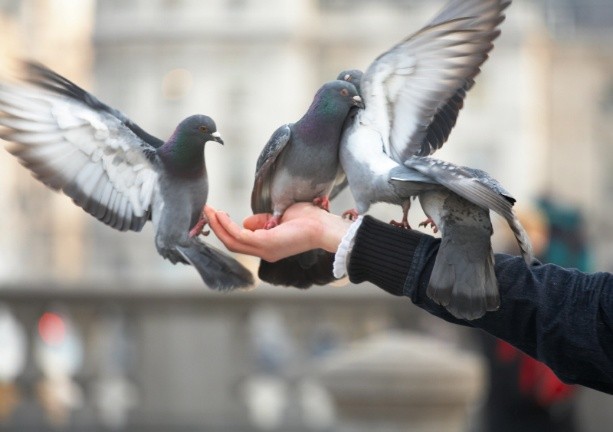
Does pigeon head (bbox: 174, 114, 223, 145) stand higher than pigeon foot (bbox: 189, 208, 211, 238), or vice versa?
pigeon head (bbox: 174, 114, 223, 145)

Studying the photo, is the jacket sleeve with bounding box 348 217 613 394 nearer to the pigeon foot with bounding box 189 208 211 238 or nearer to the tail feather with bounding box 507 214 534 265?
the tail feather with bounding box 507 214 534 265

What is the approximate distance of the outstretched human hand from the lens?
254cm

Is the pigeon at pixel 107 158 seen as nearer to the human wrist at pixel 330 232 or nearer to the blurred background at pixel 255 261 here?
the blurred background at pixel 255 261

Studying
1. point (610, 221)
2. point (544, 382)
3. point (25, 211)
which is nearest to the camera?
point (544, 382)

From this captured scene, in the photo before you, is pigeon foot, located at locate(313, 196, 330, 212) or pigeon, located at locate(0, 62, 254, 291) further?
pigeon foot, located at locate(313, 196, 330, 212)

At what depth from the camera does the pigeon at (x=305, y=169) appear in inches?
98.6

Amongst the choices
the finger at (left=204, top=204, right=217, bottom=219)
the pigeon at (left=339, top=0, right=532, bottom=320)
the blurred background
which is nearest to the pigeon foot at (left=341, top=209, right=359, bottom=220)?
the pigeon at (left=339, top=0, right=532, bottom=320)

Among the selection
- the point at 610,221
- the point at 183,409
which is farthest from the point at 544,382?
the point at 610,221

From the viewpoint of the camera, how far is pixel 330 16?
5381 cm

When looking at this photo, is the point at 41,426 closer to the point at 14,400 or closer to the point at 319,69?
the point at 14,400

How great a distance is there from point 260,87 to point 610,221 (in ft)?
47.0

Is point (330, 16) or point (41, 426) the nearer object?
point (41, 426)

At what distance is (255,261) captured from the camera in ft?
30.0

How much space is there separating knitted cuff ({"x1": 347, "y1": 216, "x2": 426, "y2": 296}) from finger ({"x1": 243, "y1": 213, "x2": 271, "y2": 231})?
0.29 m
